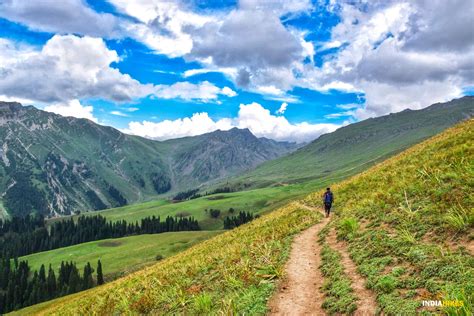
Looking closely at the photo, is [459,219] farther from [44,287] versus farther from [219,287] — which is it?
[44,287]

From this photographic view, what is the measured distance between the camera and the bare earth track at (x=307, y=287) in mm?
13407

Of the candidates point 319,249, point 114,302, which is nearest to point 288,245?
point 319,249

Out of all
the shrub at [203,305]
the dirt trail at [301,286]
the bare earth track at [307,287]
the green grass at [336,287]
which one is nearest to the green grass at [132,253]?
the dirt trail at [301,286]

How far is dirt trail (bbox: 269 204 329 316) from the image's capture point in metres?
14.2

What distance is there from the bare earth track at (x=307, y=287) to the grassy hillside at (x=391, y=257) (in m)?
0.48

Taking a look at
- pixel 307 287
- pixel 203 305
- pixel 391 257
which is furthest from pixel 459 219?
pixel 203 305

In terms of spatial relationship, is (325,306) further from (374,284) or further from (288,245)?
(288,245)

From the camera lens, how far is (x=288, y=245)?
2406 cm

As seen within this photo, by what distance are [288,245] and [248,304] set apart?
9311mm

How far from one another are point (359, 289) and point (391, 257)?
277cm

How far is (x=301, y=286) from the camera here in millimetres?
16328

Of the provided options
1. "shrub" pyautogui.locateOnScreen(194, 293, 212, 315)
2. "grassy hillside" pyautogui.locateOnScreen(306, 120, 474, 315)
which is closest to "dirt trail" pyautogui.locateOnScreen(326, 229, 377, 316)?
"grassy hillside" pyautogui.locateOnScreen(306, 120, 474, 315)

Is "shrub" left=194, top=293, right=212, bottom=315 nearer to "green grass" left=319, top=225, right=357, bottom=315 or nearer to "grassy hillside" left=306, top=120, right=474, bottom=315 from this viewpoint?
"green grass" left=319, top=225, right=357, bottom=315

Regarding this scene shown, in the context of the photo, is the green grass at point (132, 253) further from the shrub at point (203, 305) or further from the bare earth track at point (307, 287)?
the shrub at point (203, 305)
